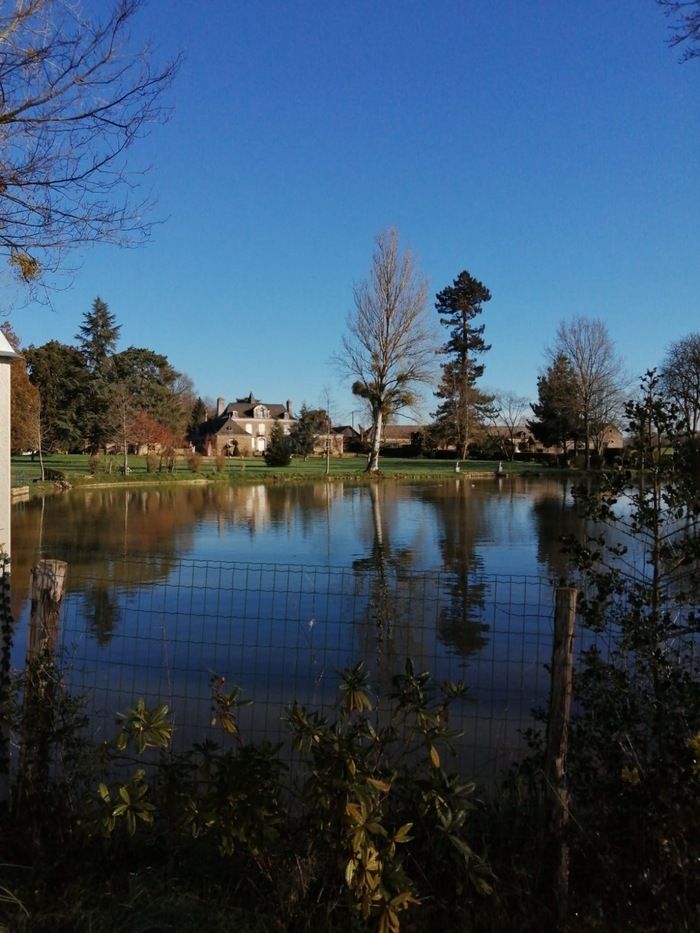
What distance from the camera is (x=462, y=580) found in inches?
483

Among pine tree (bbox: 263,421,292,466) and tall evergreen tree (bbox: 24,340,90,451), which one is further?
tall evergreen tree (bbox: 24,340,90,451)

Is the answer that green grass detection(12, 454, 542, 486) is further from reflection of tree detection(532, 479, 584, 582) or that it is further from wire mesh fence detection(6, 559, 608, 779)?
wire mesh fence detection(6, 559, 608, 779)

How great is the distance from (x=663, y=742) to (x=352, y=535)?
15.4 meters

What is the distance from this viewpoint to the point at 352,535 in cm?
1859

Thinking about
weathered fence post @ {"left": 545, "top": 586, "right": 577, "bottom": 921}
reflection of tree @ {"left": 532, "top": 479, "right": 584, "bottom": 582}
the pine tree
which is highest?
the pine tree

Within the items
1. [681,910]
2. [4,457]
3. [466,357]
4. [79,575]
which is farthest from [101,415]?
[681,910]

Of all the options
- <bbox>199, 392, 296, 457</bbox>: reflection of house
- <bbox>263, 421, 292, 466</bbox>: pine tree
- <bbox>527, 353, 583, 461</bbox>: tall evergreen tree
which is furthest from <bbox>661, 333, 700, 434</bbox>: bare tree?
<bbox>199, 392, 296, 457</bbox>: reflection of house

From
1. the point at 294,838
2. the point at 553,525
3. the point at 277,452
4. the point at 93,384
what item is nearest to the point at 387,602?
the point at 294,838

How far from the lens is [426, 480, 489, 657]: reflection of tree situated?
8.50m

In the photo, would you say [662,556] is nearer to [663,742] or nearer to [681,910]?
[663,742]

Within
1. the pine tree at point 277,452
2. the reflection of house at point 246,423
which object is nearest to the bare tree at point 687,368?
the pine tree at point 277,452

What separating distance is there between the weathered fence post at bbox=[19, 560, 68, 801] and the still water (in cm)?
14

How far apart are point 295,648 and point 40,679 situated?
3546 mm

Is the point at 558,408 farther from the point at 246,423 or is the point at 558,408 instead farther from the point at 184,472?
the point at 246,423
